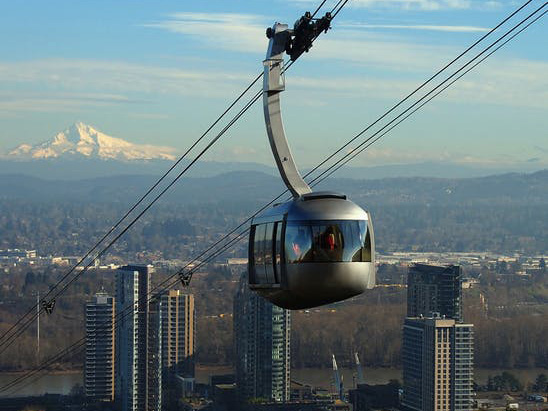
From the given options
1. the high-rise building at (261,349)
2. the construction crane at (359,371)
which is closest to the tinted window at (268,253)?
the high-rise building at (261,349)

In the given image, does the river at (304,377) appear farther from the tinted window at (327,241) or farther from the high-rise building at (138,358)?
the tinted window at (327,241)

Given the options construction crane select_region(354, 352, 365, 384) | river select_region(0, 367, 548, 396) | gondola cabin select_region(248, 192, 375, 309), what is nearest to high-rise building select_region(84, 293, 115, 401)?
river select_region(0, 367, 548, 396)

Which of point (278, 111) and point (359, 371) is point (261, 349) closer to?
point (359, 371)

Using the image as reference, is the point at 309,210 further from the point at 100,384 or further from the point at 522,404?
the point at 100,384

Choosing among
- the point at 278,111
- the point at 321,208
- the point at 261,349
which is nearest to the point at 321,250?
the point at 321,208

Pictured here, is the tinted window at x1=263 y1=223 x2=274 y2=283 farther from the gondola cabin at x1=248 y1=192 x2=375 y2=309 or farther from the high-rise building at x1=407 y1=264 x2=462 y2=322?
the high-rise building at x1=407 y1=264 x2=462 y2=322
